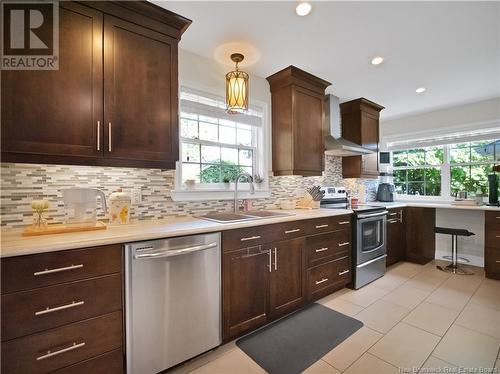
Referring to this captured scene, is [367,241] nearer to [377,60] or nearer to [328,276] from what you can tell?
[328,276]

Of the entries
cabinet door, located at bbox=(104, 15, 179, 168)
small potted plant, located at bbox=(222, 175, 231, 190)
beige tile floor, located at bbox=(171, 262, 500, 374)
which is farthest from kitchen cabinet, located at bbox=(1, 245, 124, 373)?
small potted plant, located at bbox=(222, 175, 231, 190)

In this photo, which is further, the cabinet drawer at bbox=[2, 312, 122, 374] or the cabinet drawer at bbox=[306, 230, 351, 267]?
the cabinet drawer at bbox=[306, 230, 351, 267]

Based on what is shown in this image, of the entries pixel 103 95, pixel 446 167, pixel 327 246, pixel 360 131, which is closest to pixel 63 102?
pixel 103 95

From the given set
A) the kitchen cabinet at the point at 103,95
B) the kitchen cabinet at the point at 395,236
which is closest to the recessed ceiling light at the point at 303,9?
the kitchen cabinet at the point at 103,95

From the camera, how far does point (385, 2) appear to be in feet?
5.67

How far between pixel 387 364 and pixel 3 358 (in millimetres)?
2187

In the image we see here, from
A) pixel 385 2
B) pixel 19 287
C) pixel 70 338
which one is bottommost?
pixel 70 338

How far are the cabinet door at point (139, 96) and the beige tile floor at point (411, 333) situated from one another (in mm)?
1546

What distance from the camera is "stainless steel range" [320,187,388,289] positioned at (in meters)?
2.80

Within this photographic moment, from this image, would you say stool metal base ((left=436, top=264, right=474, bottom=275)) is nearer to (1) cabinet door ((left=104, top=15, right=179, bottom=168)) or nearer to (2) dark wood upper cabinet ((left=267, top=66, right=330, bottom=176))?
(2) dark wood upper cabinet ((left=267, top=66, right=330, bottom=176))

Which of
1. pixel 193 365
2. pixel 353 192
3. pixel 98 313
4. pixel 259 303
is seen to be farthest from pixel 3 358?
pixel 353 192

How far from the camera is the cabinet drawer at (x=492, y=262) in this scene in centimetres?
308

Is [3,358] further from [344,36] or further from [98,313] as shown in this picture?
[344,36]

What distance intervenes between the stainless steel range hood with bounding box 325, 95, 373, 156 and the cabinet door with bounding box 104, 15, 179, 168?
2.15m
